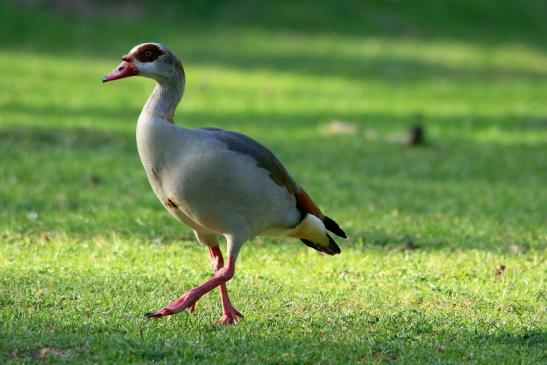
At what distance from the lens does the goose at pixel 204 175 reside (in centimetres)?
554

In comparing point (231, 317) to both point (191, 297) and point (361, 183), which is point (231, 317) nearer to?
point (191, 297)

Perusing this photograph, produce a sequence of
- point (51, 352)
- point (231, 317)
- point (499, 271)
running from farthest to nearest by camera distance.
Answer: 1. point (499, 271)
2. point (231, 317)
3. point (51, 352)

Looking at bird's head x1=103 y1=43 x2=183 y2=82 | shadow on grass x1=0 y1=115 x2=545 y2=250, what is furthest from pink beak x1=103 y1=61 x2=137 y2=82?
shadow on grass x1=0 y1=115 x2=545 y2=250

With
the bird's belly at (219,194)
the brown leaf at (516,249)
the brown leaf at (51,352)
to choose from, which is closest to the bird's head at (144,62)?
the bird's belly at (219,194)

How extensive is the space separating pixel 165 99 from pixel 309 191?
15.7 ft

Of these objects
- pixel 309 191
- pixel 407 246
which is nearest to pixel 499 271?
pixel 407 246

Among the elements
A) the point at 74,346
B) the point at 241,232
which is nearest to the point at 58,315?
the point at 74,346

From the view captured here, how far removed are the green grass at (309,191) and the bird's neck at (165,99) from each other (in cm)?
110

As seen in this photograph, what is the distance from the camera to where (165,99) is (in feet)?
18.9

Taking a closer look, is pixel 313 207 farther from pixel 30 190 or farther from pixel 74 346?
pixel 30 190

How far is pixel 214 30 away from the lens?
25125 mm

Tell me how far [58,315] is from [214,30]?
65.4 ft

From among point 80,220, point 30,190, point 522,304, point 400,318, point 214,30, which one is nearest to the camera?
point 400,318

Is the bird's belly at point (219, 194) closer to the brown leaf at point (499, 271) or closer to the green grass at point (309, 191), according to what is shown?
the green grass at point (309, 191)
